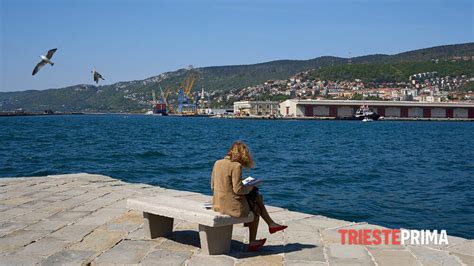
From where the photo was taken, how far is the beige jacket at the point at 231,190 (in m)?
4.98

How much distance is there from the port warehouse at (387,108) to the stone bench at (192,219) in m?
113

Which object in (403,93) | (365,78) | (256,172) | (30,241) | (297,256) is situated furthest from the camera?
(365,78)

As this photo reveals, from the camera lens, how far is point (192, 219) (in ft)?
16.5

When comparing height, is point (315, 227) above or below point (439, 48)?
below

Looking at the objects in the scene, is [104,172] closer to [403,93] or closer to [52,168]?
[52,168]

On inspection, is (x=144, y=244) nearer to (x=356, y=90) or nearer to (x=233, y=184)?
(x=233, y=184)

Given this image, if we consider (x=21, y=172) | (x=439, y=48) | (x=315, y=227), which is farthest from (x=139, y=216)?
(x=439, y=48)

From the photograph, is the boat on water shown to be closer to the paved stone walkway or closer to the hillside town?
the hillside town

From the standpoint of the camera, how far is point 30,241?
5.52 m

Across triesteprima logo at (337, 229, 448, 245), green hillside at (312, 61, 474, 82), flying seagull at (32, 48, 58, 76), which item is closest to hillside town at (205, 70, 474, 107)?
green hillside at (312, 61, 474, 82)

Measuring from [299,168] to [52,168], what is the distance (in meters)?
8.92

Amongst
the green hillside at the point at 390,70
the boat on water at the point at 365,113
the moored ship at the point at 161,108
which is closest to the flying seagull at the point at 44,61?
the boat on water at the point at 365,113

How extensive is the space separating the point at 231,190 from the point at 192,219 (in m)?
0.43

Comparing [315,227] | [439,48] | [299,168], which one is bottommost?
[299,168]
